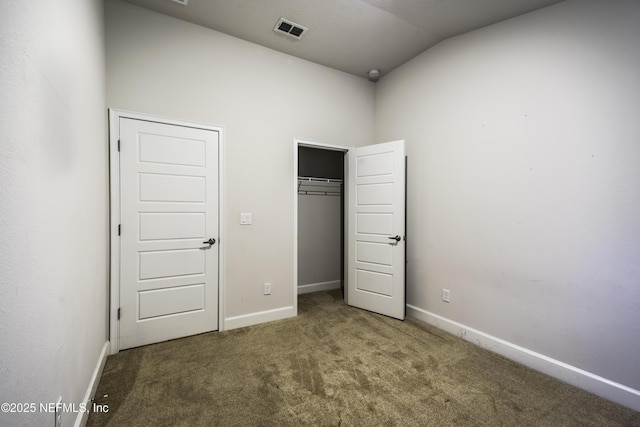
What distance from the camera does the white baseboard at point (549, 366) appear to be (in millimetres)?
1724

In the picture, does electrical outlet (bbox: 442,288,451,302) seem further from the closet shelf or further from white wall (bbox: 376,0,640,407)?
the closet shelf

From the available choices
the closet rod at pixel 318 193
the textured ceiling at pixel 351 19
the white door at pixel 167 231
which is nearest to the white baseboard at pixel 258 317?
the white door at pixel 167 231

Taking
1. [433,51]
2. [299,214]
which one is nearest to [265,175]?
[299,214]

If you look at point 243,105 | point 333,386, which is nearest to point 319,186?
point 243,105

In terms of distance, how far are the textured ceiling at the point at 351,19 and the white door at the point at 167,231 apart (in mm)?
1058

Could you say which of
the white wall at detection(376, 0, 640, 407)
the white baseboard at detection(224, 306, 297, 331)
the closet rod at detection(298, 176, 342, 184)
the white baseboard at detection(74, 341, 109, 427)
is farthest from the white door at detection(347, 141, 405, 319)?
the white baseboard at detection(74, 341, 109, 427)

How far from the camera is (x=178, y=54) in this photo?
248cm

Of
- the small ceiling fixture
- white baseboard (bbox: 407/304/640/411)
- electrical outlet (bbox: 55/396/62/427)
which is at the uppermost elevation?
the small ceiling fixture

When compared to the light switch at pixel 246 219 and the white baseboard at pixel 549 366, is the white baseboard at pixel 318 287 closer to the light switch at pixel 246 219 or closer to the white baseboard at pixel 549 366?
the light switch at pixel 246 219

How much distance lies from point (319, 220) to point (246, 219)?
5.05ft

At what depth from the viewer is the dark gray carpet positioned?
1.57 m

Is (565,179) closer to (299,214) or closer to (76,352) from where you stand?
(299,214)

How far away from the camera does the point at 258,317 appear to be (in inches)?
112

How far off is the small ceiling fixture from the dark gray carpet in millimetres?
3140
